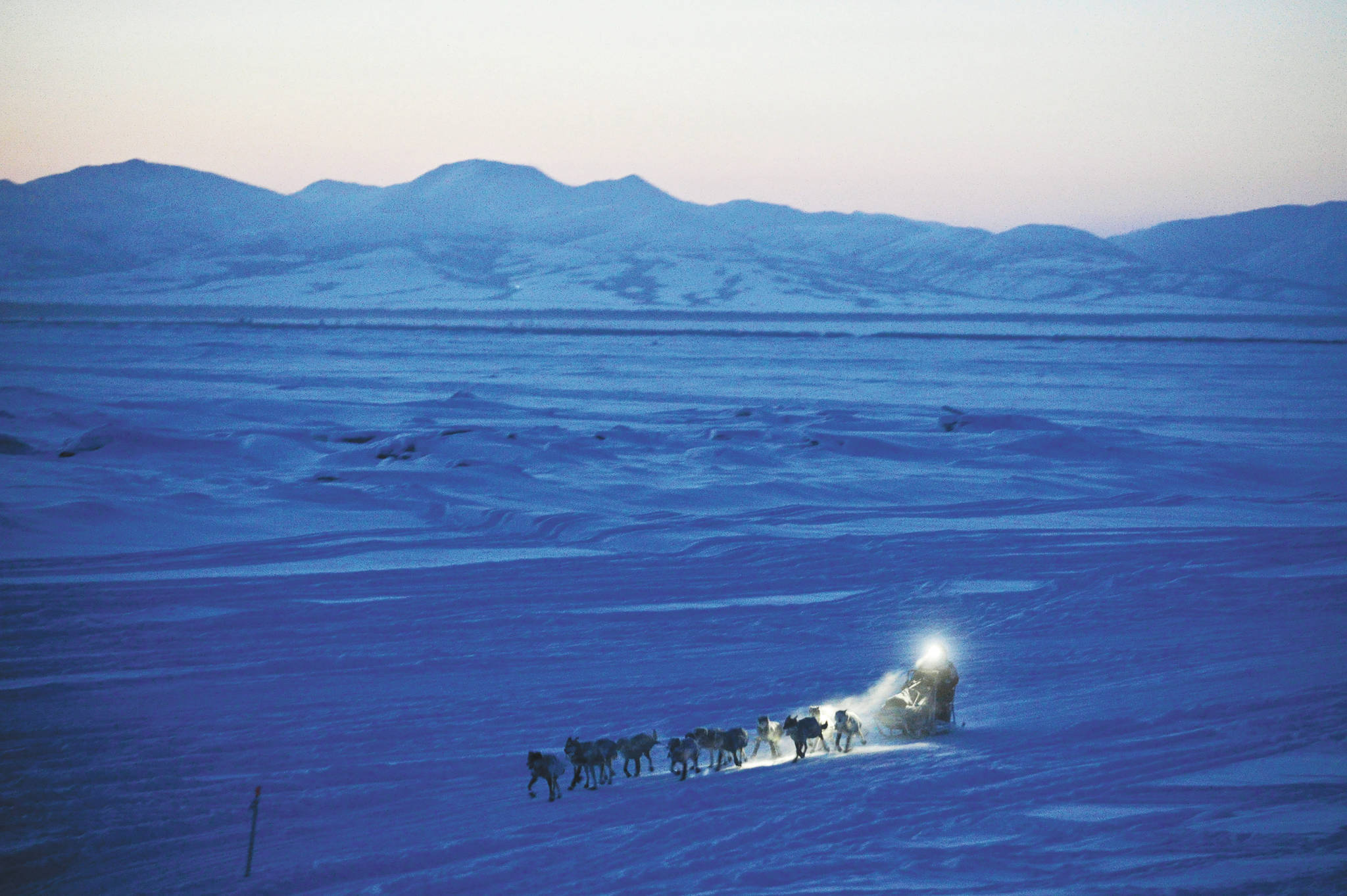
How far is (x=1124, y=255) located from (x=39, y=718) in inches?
4158

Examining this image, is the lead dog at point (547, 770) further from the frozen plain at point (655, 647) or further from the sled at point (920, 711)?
the sled at point (920, 711)

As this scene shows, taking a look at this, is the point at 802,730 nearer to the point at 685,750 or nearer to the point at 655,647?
the point at 685,750

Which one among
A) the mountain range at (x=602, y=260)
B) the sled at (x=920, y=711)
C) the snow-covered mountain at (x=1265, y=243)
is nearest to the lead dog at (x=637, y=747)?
the sled at (x=920, y=711)

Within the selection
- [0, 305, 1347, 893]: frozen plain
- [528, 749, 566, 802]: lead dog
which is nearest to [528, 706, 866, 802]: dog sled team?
[528, 749, 566, 802]: lead dog

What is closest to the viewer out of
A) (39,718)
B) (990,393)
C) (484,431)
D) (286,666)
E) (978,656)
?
(39,718)

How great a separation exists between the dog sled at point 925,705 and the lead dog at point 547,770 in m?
2.01

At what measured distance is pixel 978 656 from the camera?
732 cm

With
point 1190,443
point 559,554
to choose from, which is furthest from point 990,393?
point 559,554

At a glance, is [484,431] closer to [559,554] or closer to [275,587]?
[559,554]

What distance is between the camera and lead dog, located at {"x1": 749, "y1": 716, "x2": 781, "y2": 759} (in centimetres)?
543

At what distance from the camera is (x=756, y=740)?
609cm

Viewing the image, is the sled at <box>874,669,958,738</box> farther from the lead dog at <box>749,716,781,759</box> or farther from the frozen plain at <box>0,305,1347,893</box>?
the lead dog at <box>749,716,781,759</box>

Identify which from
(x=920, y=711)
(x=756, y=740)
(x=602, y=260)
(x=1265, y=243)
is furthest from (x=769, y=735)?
(x=1265, y=243)

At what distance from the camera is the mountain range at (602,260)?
69000 mm
